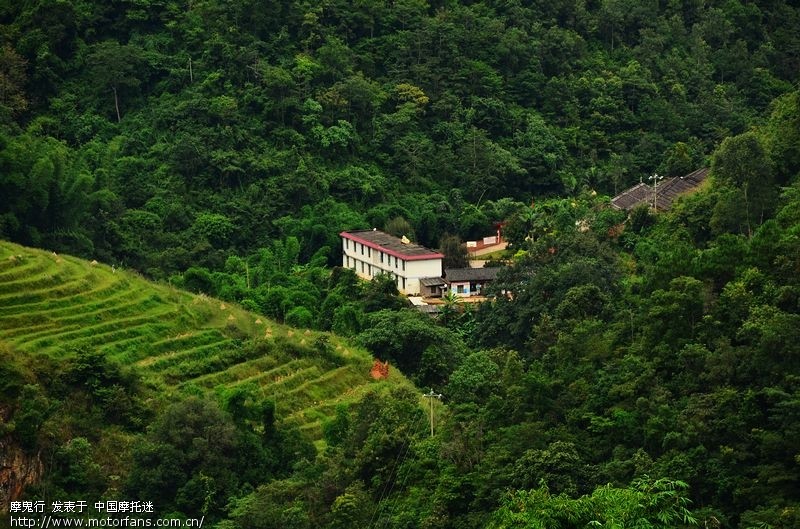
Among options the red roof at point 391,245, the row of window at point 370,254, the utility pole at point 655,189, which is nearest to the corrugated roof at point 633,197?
the utility pole at point 655,189

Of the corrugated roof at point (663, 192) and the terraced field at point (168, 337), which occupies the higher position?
the corrugated roof at point (663, 192)

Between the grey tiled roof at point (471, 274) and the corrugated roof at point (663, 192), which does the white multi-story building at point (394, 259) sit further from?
the corrugated roof at point (663, 192)

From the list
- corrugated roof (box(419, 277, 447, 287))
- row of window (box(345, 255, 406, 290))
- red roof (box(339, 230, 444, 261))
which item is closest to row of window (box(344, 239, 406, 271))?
red roof (box(339, 230, 444, 261))

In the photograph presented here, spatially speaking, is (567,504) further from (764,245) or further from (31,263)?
(31,263)

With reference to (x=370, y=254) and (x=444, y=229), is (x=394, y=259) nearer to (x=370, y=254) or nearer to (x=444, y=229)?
(x=370, y=254)

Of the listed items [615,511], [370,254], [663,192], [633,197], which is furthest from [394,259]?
[615,511]

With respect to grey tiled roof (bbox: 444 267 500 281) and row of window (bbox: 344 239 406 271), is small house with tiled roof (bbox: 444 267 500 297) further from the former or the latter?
row of window (bbox: 344 239 406 271)

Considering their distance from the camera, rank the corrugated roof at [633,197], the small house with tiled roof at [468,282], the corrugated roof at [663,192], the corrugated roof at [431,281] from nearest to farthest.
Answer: the corrugated roof at [431,281] < the small house with tiled roof at [468,282] < the corrugated roof at [663,192] < the corrugated roof at [633,197]
